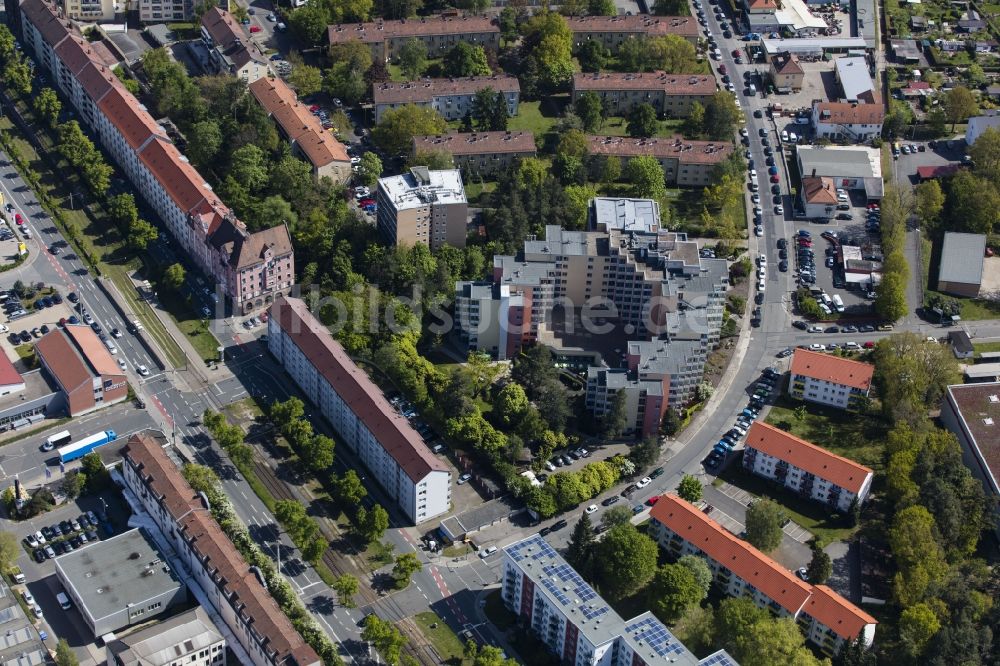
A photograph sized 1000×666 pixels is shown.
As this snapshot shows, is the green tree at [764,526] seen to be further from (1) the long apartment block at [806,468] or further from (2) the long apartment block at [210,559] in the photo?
(2) the long apartment block at [210,559]

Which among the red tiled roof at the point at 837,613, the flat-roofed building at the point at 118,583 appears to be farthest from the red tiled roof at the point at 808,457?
the flat-roofed building at the point at 118,583

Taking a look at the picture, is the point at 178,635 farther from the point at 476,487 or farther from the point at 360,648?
the point at 476,487

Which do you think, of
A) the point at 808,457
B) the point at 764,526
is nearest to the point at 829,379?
the point at 808,457

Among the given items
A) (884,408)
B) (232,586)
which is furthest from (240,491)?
(884,408)

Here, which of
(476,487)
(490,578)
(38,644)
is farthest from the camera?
(476,487)

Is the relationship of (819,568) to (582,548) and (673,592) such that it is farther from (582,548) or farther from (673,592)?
(582,548)

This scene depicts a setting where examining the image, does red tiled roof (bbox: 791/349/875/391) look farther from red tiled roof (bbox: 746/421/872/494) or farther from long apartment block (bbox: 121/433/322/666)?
long apartment block (bbox: 121/433/322/666)
